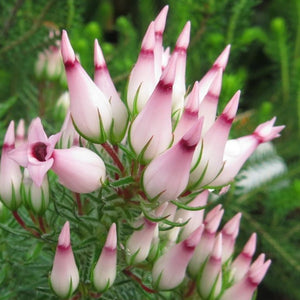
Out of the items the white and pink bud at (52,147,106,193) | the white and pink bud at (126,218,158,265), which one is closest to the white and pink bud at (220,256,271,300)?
the white and pink bud at (126,218,158,265)

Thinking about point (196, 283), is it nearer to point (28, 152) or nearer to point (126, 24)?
point (28, 152)

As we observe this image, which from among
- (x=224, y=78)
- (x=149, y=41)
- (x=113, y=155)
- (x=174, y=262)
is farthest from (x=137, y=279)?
(x=224, y=78)

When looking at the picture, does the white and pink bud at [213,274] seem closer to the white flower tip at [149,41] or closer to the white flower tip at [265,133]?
the white flower tip at [265,133]

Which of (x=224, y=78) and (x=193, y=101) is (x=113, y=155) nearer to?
(x=193, y=101)

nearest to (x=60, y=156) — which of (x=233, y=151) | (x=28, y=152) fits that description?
(x=28, y=152)

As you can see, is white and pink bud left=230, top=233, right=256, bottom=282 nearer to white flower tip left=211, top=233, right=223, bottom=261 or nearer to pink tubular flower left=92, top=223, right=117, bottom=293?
white flower tip left=211, top=233, right=223, bottom=261
